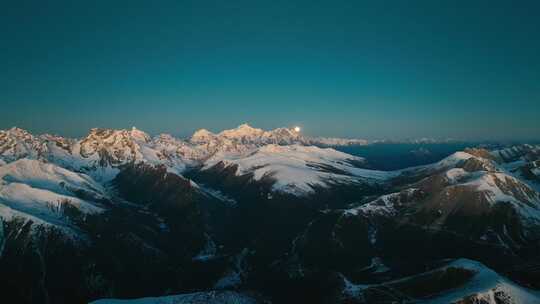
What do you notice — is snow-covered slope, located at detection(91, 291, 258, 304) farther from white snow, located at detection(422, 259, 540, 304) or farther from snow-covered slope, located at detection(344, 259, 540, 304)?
white snow, located at detection(422, 259, 540, 304)

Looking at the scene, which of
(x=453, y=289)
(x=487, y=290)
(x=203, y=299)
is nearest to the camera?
(x=487, y=290)

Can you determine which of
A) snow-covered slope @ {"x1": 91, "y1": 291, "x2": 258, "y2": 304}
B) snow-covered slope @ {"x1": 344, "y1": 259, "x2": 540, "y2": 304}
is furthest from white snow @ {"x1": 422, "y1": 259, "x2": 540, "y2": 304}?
snow-covered slope @ {"x1": 91, "y1": 291, "x2": 258, "y2": 304}

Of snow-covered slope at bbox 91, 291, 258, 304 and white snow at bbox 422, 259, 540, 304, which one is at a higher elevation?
white snow at bbox 422, 259, 540, 304

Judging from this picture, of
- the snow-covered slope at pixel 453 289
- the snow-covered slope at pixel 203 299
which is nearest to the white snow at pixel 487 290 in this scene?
the snow-covered slope at pixel 453 289

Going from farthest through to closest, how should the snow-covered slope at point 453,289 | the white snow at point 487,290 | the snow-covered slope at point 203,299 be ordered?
1. the snow-covered slope at point 203,299
2. the white snow at point 487,290
3. the snow-covered slope at point 453,289

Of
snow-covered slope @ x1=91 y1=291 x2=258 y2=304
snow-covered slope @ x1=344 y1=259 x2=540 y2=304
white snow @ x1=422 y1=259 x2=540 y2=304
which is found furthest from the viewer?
snow-covered slope @ x1=91 y1=291 x2=258 y2=304

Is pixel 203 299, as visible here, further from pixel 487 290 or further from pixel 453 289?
pixel 487 290

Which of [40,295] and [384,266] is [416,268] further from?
[40,295]

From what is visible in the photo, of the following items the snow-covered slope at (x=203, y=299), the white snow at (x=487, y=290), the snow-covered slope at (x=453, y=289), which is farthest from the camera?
the snow-covered slope at (x=203, y=299)

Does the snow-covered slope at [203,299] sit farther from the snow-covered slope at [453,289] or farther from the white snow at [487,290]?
the white snow at [487,290]

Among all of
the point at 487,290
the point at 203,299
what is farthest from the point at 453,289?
the point at 203,299

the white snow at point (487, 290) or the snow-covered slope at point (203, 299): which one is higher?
the white snow at point (487, 290)
